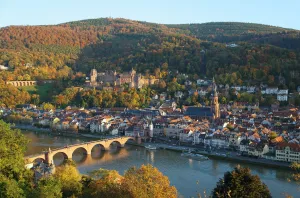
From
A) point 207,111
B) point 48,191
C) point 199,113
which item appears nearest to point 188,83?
point 199,113

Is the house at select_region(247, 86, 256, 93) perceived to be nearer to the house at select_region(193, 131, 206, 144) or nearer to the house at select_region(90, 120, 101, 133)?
the house at select_region(193, 131, 206, 144)

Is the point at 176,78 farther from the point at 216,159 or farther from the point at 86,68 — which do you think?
the point at 216,159

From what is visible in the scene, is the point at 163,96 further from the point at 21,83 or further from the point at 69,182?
the point at 69,182

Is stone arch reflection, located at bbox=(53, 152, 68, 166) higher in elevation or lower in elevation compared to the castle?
lower

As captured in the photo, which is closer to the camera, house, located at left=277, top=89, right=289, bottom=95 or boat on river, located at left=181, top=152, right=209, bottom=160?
boat on river, located at left=181, top=152, right=209, bottom=160

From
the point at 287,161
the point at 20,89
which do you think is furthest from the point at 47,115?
the point at 287,161

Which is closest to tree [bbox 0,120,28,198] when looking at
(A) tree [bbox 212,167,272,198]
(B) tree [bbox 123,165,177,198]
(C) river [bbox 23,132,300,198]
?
(B) tree [bbox 123,165,177,198]
